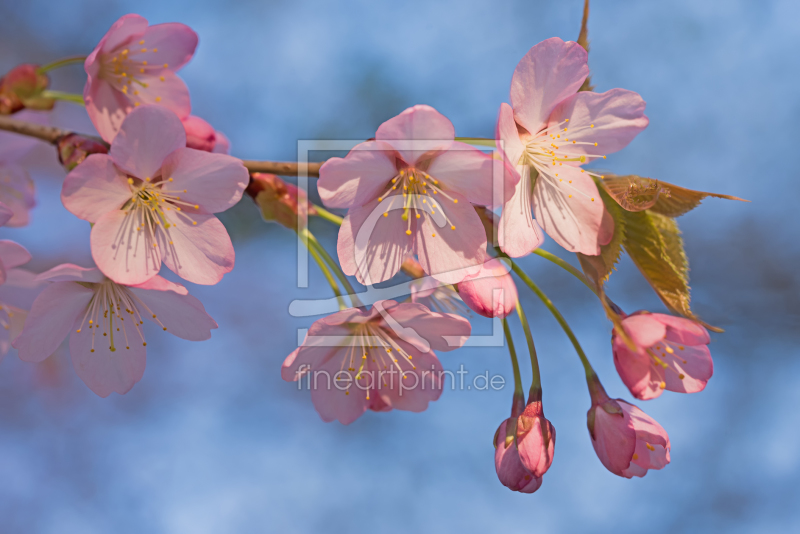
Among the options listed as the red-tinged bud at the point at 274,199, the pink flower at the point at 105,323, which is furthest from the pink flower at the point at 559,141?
the pink flower at the point at 105,323

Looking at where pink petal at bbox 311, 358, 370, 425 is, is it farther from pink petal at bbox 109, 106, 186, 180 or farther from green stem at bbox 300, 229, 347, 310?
pink petal at bbox 109, 106, 186, 180

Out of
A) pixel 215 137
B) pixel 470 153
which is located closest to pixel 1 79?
pixel 215 137

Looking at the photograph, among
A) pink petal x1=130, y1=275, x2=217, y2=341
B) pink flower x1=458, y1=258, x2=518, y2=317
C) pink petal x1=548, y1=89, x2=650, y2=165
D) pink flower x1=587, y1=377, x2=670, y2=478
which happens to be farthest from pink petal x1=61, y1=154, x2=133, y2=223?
pink flower x1=587, y1=377, x2=670, y2=478

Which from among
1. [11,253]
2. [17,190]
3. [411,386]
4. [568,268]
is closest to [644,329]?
[568,268]

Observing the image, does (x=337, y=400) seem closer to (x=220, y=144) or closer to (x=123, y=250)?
(x=123, y=250)

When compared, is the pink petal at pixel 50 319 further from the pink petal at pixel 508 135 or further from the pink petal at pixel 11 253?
the pink petal at pixel 508 135

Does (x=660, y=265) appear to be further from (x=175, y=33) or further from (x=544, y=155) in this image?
(x=175, y=33)
